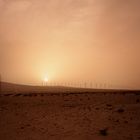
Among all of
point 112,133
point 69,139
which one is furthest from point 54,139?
point 112,133

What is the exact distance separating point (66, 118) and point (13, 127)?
210 inches

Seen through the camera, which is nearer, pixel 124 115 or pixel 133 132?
pixel 133 132

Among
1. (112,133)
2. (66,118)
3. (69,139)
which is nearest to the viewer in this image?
(69,139)

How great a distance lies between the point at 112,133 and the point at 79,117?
274 inches

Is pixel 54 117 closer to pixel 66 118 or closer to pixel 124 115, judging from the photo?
pixel 66 118

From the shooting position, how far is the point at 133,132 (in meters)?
18.9

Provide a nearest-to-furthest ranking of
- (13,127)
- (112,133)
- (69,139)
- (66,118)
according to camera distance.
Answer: (69,139)
(112,133)
(13,127)
(66,118)

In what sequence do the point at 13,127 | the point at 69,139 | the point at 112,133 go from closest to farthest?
the point at 69,139, the point at 112,133, the point at 13,127

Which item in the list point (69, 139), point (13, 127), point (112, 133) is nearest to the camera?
point (69, 139)

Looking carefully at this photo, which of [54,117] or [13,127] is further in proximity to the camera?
[54,117]

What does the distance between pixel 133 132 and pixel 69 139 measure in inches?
189

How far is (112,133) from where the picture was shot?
18.7 meters

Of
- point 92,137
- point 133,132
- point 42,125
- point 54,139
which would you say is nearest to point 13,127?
point 42,125

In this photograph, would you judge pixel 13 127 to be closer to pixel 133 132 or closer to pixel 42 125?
pixel 42 125
